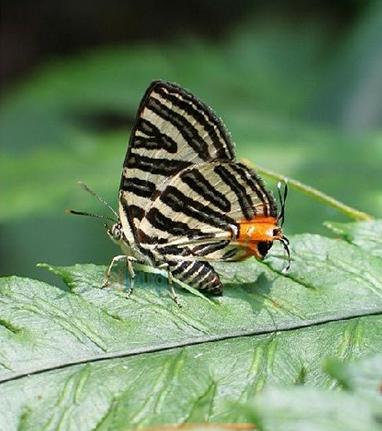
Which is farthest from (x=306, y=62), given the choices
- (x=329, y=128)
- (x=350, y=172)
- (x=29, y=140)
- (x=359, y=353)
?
(x=359, y=353)

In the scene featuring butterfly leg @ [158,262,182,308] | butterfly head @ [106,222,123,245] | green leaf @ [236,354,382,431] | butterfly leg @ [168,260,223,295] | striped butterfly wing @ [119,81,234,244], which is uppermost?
striped butterfly wing @ [119,81,234,244]

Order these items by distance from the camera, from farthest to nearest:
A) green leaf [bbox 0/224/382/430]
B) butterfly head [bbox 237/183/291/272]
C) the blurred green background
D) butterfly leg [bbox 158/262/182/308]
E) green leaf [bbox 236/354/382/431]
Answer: the blurred green background → butterfly head [bbox 237/183/291/272] → butterfly leg [bbox 158/262/182/308] → green leaf [bbox 0/224/382/430] → green leaf [bbox 236/354/382/431]

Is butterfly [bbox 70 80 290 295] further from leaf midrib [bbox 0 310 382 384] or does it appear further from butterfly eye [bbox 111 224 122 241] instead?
leaf midrib [bbox 0 310 382 384]

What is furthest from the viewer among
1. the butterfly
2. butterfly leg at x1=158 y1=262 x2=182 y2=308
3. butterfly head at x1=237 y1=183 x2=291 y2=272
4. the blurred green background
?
the blurred green background

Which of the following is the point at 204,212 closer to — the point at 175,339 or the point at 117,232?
the point at 117,232

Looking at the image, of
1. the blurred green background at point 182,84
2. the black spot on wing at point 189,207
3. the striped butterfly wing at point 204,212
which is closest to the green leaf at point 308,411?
the striped butterfly wing at point 204,212

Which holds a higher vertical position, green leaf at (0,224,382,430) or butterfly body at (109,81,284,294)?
butterfly body at (109,81,284,294)

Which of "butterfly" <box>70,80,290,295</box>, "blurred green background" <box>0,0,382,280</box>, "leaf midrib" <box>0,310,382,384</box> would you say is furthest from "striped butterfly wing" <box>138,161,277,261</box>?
"blurred green background" <box>0,0,382,280</box>

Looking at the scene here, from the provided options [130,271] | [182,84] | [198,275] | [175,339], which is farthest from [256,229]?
[182,84]
